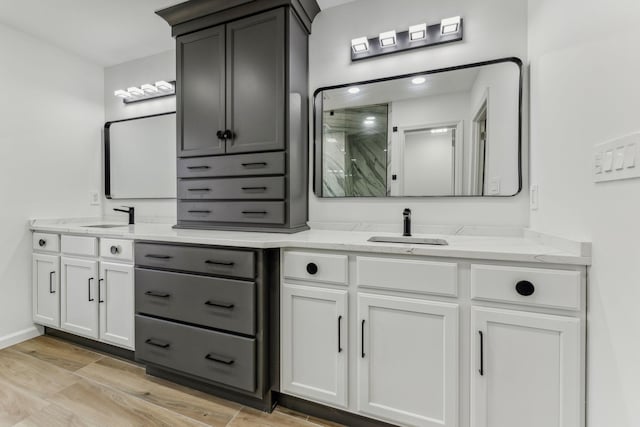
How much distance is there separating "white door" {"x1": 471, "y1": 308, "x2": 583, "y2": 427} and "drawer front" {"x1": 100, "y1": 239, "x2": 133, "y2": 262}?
201cm

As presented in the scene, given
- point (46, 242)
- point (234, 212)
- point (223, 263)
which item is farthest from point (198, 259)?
point (46, 242)

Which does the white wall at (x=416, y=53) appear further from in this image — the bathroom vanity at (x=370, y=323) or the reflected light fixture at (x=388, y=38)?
the bathroom vanity at (x=370, y=323)

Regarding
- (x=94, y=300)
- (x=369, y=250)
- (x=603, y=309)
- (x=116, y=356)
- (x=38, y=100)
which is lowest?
(x=116, y=356)

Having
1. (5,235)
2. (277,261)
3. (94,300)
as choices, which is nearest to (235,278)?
(277,261)

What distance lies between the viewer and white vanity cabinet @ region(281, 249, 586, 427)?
1.13 m

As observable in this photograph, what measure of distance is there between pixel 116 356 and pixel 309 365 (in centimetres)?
157

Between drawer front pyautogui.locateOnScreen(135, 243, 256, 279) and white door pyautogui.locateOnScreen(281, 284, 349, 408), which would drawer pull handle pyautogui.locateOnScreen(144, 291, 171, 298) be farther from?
white door pyautogui.locateOnScreen(281, 284, 349, 408)

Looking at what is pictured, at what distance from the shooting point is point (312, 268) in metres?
1.50

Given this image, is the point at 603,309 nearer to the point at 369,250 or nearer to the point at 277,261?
the point at 369,250

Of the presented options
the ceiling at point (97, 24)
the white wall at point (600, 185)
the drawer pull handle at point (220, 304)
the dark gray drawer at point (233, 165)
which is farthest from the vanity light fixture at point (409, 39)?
the drawer pull handle at point (220, 304)

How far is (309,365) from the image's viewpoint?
152 cm

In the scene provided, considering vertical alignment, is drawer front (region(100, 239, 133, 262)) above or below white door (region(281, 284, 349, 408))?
above

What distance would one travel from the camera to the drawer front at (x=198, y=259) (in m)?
1.55

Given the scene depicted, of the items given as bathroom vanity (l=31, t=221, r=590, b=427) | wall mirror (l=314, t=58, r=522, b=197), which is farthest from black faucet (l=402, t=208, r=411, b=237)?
bathroom vanity (l=31, t=221, r=590, b=427)
